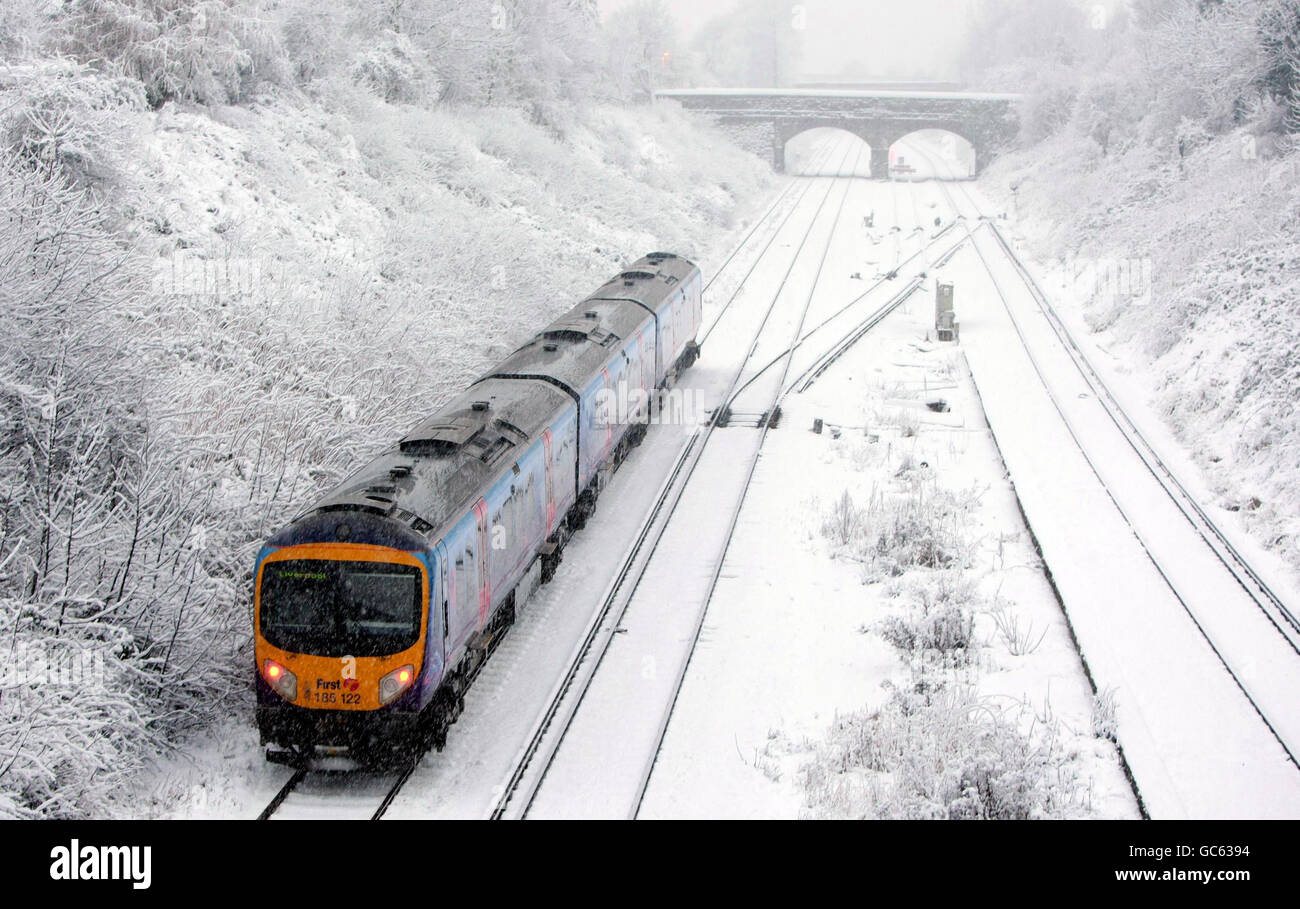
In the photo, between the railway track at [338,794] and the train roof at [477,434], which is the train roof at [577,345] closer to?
the train roof at [477,434]

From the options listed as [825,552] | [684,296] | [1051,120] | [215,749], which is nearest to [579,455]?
[825,552]

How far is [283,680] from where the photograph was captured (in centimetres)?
913

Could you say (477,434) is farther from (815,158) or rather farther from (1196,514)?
(815,158)

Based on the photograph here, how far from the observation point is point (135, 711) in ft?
28.7

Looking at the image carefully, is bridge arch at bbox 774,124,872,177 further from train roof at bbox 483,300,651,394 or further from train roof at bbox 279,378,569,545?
train roof at bbox 279,378,569,545

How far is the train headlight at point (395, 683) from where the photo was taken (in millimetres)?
9117

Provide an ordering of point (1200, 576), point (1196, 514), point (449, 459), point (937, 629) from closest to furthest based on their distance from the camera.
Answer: point (449, 459) → point (937, 629) → point (1200, 576) → point (1196, 514)

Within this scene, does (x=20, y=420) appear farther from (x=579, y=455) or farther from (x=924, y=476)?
(x=924, y=476)

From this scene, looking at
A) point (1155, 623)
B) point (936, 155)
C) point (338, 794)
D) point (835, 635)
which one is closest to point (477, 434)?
point (338, 794)

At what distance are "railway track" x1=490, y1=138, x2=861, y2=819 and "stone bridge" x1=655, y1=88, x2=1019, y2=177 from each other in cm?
5116

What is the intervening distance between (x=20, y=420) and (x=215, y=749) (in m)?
3.54

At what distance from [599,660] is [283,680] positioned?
352 cm

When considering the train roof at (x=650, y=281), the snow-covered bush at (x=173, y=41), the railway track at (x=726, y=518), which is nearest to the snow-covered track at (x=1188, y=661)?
the railway track at (x=726, y=518)

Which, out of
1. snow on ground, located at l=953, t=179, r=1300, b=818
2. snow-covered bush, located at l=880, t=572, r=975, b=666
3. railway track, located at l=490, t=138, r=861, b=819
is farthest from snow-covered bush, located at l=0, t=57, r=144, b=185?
snow on ground, located at l=953, t=179, r=1300, b=818
